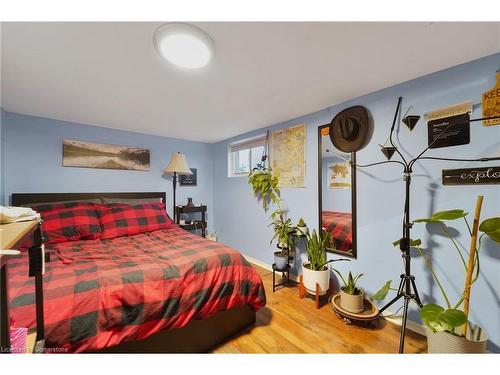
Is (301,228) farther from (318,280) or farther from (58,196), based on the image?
(58,196)

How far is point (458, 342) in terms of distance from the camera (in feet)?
3.70

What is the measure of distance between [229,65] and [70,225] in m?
2.24

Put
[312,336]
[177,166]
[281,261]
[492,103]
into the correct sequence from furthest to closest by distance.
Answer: [177,166] < [281,261] < [312,336] < [492,103]

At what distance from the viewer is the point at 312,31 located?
113 cm

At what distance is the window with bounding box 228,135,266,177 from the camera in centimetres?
322

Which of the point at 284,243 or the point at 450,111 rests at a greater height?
the point at 450,111

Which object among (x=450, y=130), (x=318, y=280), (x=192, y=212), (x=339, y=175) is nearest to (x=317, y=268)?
(x=318, y=280)

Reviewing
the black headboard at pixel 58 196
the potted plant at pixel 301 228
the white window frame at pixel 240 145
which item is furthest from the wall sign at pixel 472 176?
the black headboard at pixel 58 196

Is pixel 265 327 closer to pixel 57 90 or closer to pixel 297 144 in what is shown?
pixel 297 144

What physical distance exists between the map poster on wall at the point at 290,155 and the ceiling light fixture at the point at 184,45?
5.04ft

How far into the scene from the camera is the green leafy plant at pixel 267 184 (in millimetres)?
2822
